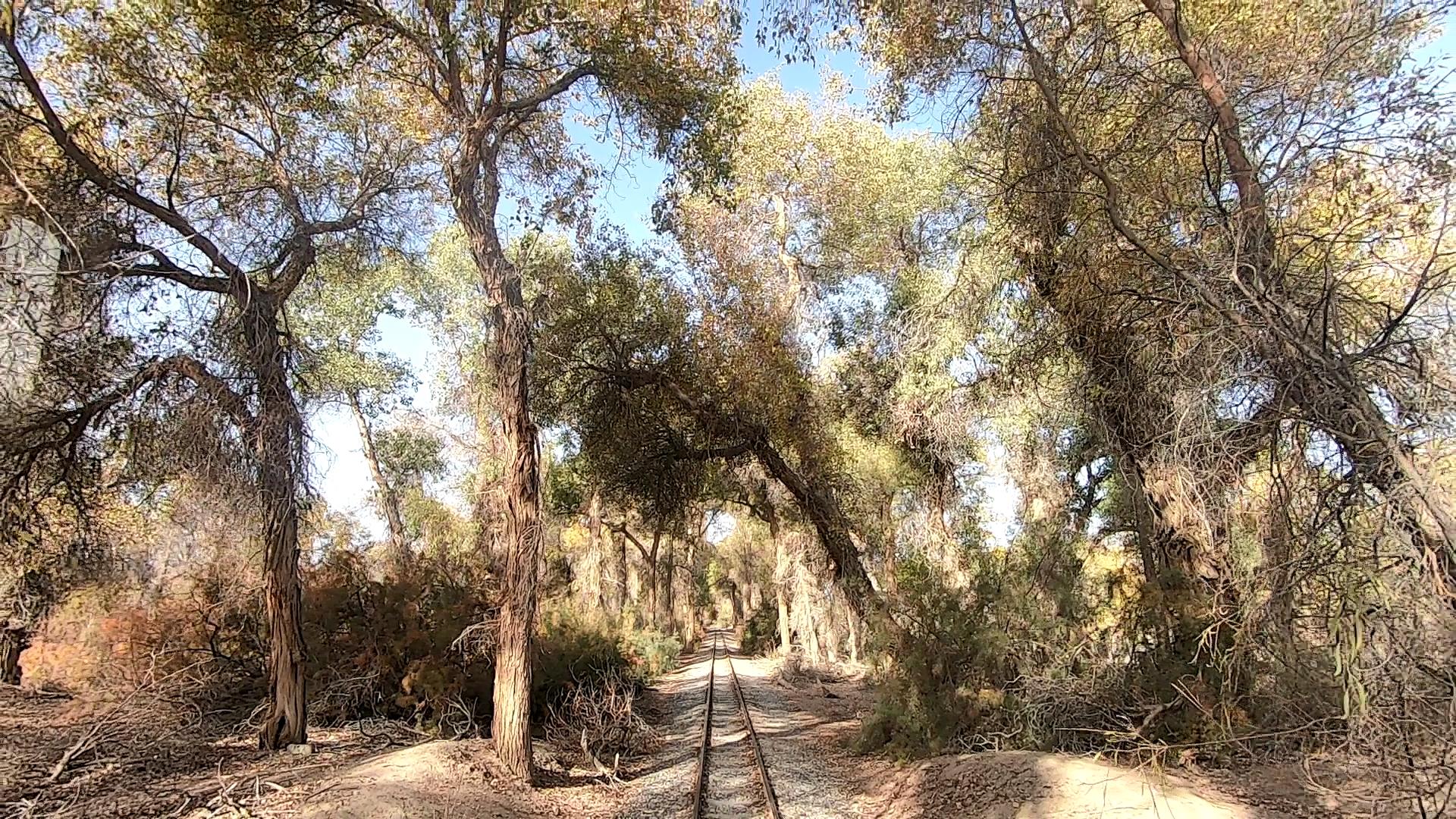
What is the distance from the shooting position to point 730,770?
441 inches

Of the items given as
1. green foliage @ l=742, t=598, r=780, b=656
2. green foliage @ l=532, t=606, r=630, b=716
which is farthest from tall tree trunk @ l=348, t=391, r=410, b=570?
green foliage @ l=742, t=598, r=780, b=656

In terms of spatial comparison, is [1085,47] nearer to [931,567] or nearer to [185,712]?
[931,567]

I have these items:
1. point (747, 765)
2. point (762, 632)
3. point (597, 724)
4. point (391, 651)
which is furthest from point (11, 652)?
point (762, 632)

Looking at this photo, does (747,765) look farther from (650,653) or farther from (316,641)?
(650,653)

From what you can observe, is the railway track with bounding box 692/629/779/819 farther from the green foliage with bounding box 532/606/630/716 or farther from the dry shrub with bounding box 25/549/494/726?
the dry shrub with bounding box 25/549/494/726

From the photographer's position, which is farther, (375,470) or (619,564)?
(619,564)

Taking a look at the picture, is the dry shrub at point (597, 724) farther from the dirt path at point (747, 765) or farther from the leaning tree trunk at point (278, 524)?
the leaning tree trunk at point (278, 524)

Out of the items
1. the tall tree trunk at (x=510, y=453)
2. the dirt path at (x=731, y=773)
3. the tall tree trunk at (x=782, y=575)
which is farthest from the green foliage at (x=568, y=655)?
the tall tree trunk at (x=782, y=575)

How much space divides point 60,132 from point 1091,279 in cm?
973

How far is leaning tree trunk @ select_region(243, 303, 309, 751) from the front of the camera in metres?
9.26

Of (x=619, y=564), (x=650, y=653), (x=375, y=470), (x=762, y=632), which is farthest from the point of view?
(x=762, y=632)

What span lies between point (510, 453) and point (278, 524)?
111 inches

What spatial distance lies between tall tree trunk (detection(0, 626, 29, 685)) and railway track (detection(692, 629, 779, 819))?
9835 millimetres

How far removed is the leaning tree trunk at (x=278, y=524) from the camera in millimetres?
9258
